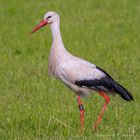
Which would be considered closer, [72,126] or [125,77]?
[72,126]

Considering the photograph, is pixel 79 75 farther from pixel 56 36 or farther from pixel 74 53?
pixel 74 53

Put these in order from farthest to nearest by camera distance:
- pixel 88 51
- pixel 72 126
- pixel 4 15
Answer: pixel 4 15 → pixel 88 51 → pixel 72 126

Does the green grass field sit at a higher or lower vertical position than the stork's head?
lower

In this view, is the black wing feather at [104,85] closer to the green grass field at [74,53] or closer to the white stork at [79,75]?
the white stork at [79,75]

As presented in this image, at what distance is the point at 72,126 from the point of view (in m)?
8.57

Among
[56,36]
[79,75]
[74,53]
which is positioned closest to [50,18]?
[56,36]

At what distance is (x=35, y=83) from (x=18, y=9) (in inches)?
275

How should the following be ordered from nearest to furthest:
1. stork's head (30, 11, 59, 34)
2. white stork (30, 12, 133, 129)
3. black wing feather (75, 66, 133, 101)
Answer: white stork (30, 12, 133, 129), black wing feather (75, 66, 133, 101), stork's head (30, 11, 59, 34)

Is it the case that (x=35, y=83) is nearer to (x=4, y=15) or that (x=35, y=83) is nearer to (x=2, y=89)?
(x=2, y=89)

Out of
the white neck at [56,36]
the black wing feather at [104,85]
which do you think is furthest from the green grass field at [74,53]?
the white neck at [56,36]

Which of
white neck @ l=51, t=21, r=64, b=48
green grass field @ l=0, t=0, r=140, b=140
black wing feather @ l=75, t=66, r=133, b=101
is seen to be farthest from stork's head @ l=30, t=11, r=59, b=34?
green grass field @ l=0, t=0, r=140, b=140

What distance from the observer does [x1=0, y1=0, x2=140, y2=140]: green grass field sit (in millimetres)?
8352

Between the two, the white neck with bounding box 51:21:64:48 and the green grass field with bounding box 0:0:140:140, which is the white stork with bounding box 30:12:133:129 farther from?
the green grass field with bounding box 0:0:140:140

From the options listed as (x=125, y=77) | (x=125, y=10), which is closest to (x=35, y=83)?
(x=125, y=77)
